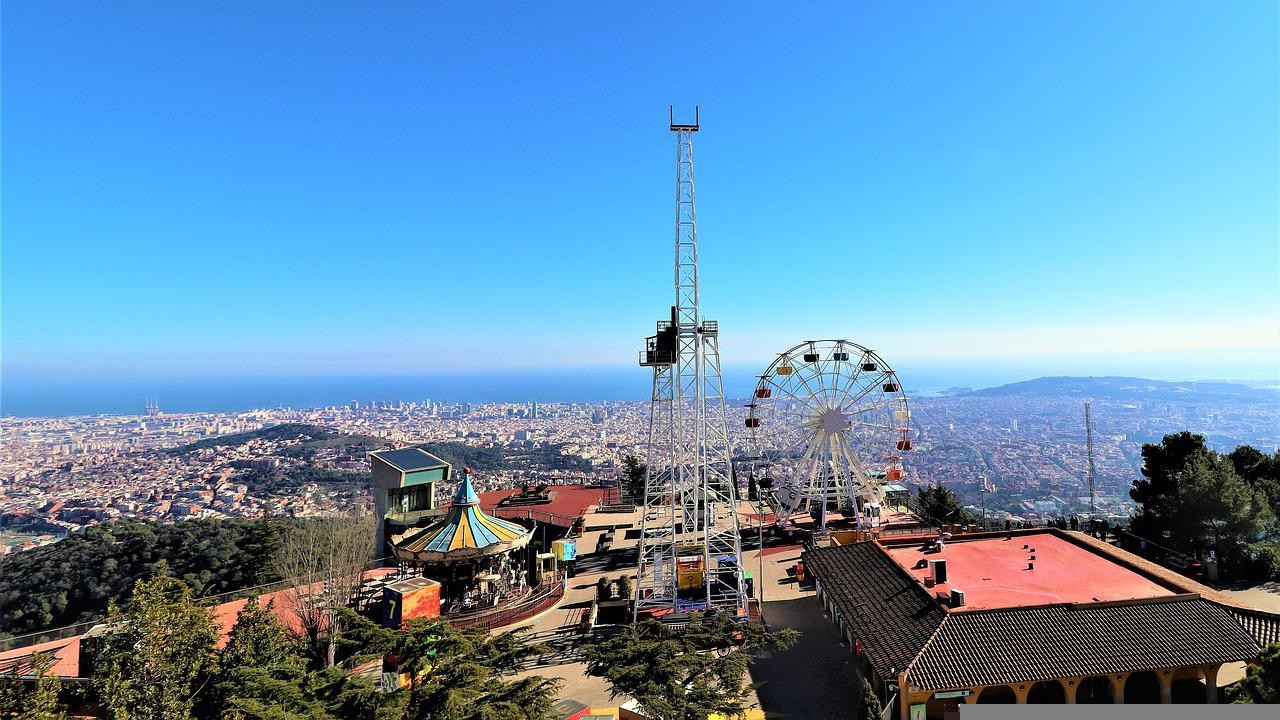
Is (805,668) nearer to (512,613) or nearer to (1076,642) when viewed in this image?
(1076,642)

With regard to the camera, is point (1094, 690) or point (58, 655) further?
point (58, 655)

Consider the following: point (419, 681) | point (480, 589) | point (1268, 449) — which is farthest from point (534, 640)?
point (1268, 449)

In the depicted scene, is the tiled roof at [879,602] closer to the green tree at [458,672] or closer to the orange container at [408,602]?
the green tree at [458,672]

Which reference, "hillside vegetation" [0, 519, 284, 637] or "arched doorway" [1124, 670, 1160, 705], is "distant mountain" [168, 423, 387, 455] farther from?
"arched doorway" [1124, 670, 1160, 705]

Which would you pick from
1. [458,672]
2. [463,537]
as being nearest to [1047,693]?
[458,672]

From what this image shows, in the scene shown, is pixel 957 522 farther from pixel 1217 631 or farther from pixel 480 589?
pixel 480 589

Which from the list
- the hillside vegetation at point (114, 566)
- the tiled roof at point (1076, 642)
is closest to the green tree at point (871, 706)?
the tiled roof at point (1076, 642)
